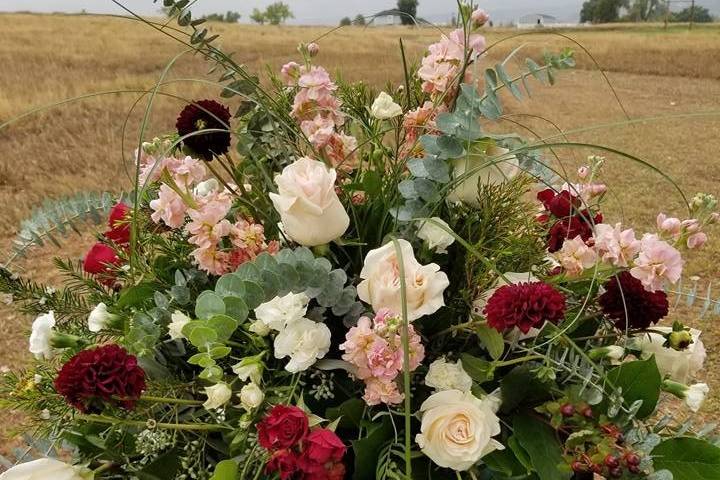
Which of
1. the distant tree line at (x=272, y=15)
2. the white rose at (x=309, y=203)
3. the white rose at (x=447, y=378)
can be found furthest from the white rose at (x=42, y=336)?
the distant tree line at (x=272, y=15)

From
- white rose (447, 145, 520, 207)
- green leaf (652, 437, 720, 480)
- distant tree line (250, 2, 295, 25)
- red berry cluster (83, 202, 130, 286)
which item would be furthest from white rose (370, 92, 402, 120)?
distant tree line (250, 2, 295, 25)

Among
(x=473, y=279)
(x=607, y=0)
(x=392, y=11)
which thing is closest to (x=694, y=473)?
(x=473, y=279)

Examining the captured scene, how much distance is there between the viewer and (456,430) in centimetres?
56

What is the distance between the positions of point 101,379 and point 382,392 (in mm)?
228

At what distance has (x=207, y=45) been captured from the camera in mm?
653

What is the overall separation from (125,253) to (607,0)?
1716 inches

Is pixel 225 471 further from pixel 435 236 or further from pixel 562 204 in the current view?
pixel 562 204

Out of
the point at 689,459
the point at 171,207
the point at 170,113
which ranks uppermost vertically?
the point at 171,207

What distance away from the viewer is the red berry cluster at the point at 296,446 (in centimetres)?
51

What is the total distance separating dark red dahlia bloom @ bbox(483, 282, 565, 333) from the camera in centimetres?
51

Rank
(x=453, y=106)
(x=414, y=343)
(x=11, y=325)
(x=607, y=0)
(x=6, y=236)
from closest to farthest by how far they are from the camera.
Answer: (x=414, y=343)
(x=453, y=106)
(x=11, y=325)
(x=6, y=236)
(x=607, y=0)

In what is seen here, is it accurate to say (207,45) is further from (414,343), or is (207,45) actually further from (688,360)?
(688,360)

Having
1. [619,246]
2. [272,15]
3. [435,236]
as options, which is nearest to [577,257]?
[619,246]

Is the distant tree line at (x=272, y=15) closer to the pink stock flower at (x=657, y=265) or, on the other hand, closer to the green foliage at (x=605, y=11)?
the green foliage at (x=605, y=11)
